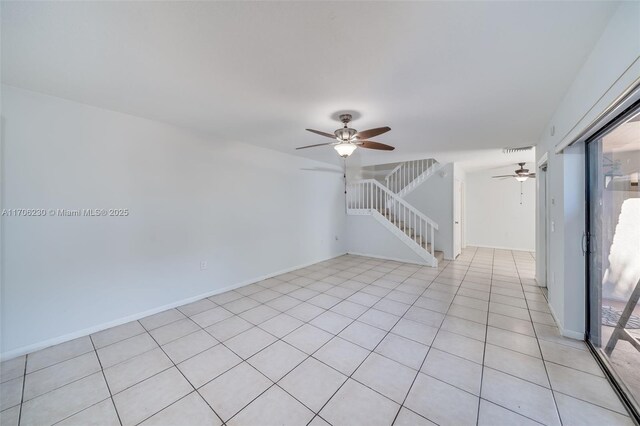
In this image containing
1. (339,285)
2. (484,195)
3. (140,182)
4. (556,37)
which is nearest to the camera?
(556,37)

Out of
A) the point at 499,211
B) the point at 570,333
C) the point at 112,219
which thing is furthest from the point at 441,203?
the point at 112,219

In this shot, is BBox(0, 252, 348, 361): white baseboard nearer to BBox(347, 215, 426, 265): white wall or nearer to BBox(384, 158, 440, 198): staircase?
BBox(347, 215, 426, 265): white wall

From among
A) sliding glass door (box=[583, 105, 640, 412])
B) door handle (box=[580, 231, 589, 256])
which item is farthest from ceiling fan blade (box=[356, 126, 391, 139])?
door handle (box=[580, 231, 589, 256])

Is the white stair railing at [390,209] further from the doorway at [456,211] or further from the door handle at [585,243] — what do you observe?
the door handle at [585,243]

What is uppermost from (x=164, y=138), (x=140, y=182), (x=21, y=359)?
(x=164, y=138)

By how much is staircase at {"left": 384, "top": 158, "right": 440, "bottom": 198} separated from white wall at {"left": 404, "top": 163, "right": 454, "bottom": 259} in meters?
0.14

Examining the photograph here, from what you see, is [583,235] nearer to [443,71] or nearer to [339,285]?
[443,71]

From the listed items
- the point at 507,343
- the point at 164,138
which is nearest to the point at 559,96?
the point at 507,343

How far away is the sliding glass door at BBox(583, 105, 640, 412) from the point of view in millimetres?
1622

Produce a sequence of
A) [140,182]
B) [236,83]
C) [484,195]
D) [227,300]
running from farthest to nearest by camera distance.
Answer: [484,195]
[227,300]
[140,182]
[236,83]

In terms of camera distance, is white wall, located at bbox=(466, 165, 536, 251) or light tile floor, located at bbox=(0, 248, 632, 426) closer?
light tile floor, located at bbox=(0, 248, 632, 426)

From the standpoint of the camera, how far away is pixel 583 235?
88.0 inches

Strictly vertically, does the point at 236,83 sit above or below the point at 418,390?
above

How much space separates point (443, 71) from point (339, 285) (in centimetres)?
325
